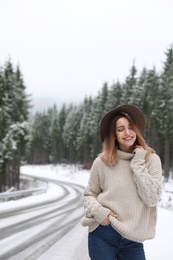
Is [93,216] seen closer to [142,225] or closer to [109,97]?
[142,225]

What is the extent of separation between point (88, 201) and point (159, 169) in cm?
70

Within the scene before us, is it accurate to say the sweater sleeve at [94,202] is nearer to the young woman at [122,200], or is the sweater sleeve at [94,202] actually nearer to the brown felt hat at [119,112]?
the young woman at [122,200]

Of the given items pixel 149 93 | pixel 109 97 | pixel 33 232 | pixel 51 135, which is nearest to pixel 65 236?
pixel 33 232

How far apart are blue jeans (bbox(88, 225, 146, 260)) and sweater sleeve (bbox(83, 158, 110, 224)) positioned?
12 centimetres

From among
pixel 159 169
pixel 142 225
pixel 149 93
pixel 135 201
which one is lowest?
pixel 142 225

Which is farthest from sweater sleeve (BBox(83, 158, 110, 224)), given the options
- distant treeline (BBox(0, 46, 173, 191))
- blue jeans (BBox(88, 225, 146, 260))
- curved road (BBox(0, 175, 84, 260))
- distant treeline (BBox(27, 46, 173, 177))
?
distant treeline (BBox(0, 46, 173, 191))

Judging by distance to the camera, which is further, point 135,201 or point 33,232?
point 33,232

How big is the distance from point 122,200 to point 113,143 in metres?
0.54

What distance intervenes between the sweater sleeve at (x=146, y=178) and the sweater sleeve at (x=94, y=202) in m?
0.35

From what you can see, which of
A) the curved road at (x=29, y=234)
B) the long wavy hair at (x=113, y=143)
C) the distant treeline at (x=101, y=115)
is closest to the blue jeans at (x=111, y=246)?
the long wavy hair at (x=113, y=143)

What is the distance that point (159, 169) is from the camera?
11.2ft

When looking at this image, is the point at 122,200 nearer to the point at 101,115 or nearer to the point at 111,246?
the point at 111,246

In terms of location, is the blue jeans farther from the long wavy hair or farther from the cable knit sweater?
the long wavy hair

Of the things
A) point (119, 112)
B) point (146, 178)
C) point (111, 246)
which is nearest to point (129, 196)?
point (146, 178)
